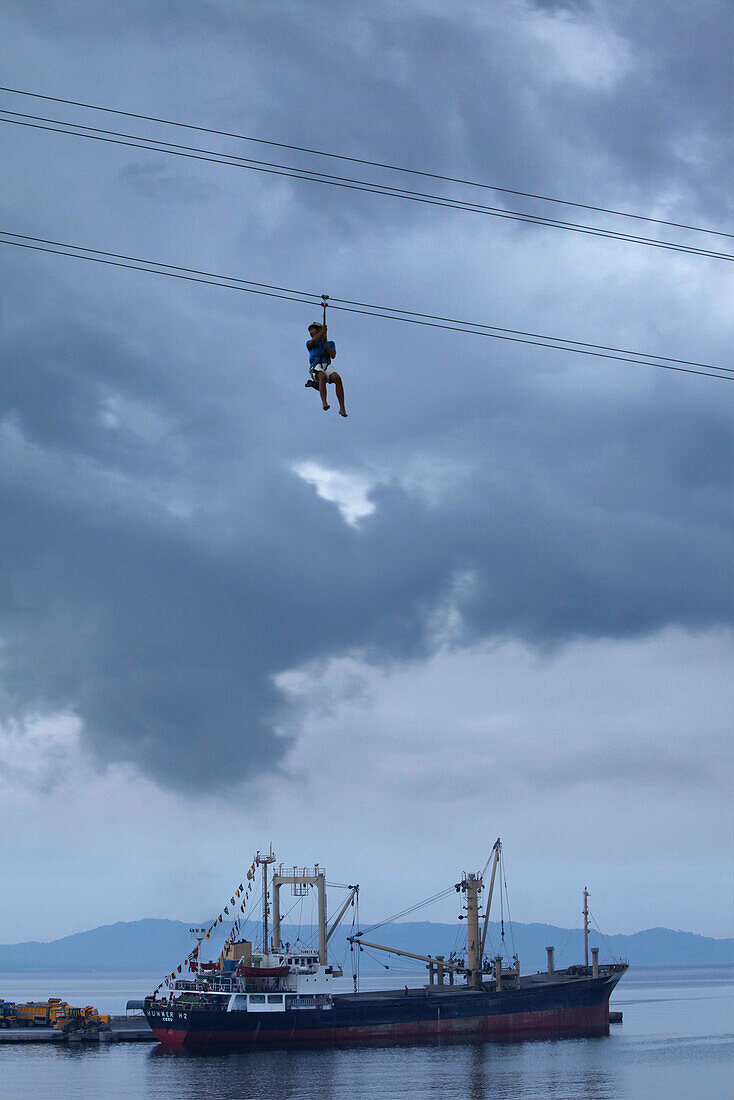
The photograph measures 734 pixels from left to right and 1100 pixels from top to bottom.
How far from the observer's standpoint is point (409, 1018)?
323 feet

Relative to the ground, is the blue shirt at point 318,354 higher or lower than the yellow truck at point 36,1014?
higher

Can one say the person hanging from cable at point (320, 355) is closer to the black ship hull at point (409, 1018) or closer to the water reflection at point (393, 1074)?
the water reflection at point (393, 1074)

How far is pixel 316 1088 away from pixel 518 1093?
13145mm

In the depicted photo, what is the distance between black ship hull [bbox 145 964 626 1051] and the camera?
3620 inches

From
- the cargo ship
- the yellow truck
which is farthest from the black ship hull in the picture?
the yellow truck

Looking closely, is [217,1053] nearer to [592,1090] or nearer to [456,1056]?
[456,1056]

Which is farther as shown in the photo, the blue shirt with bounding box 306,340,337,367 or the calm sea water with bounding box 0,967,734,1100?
the calm sea water with bounding box 0,967,734,1100

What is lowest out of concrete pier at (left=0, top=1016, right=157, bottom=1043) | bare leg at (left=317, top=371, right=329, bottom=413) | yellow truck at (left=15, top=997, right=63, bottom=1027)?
concrete pier at (left=0, top=1016, right=157, bottom=1043)

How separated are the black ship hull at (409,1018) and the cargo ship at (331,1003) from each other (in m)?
0.09

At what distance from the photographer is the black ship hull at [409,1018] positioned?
3620 inches

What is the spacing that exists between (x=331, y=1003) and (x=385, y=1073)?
1456cm

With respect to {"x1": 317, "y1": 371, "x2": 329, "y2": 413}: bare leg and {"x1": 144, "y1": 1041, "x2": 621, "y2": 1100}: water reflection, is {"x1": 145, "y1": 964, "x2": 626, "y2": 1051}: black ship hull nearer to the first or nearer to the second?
{"x1": 144, "y1": 1041, "x2": 621, "y2": 1100}: water reflection

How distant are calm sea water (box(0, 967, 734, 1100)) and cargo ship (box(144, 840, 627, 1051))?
67.1 inches

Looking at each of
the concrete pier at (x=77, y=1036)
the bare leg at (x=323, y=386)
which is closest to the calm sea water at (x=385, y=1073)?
the concrete pier at (x=77, y=1036)
